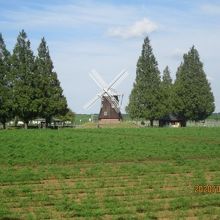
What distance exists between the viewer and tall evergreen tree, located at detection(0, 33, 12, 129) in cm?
7244

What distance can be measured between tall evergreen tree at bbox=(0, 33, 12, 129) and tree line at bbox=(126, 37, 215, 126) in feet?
80.7

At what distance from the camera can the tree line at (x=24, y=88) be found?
7300 cm

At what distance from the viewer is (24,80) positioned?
75.3 m

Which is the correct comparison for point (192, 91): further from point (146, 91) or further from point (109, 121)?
point (109, 121)

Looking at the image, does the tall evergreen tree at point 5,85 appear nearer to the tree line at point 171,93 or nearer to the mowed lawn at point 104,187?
the tree line at point 171,93

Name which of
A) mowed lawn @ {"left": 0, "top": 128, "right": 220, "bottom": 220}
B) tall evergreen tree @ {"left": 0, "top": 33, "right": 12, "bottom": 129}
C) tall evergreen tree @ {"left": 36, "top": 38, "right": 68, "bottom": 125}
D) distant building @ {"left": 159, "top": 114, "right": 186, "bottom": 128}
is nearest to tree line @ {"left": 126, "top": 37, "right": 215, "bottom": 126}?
distant building @ {"left": 159, "top": 114, "right": 186, "bottom": 128}

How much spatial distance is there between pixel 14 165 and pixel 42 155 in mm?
4144

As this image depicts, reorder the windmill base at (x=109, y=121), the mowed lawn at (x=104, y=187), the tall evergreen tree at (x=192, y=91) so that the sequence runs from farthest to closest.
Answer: the windmill base at (x=109, y=121)
the tall evergreen tree at (x=192, y=91)
the mowed lawn at (x=104, y=187)

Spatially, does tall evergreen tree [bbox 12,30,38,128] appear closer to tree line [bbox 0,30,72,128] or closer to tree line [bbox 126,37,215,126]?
tree line [bbox 0,30,72,128]

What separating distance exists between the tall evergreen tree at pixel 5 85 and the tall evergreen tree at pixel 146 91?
24.6 meters

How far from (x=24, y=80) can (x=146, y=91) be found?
2398cm

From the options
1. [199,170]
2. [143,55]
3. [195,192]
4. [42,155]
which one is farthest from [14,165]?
[143,55]
